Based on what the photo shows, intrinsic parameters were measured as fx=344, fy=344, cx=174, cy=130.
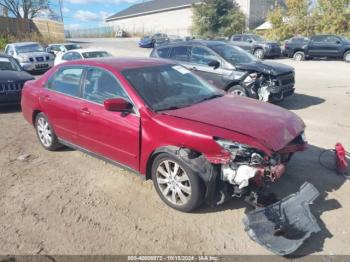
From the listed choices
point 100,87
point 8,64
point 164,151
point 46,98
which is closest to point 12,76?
point 8,64

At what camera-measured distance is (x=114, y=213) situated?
13.0 ft

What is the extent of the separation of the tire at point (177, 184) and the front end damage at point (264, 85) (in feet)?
16.8

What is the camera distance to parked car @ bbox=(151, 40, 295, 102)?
336 inches

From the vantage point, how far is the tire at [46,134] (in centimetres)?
569

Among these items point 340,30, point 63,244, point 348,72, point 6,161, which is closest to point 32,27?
point 340,30

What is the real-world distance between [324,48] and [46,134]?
20.2 metres

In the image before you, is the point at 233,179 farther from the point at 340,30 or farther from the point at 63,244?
the point at 340,30

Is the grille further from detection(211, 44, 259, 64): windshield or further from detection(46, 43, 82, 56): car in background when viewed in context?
detection(46, 43, 82, 56): car in background

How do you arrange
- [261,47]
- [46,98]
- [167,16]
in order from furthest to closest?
[167,16] → [261,47] → [46,98]

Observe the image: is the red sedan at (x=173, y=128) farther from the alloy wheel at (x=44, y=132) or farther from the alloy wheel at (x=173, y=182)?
the alloy wheel at (x=44, y=132)

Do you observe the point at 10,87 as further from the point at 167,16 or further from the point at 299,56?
the point at 167,16

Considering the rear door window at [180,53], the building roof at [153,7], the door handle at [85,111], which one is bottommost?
the door handle at [85,111]

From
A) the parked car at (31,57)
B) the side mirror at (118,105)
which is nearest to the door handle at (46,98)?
the side mirror at (118,105)

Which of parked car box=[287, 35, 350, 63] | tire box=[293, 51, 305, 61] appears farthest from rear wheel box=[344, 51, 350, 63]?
tire box=[293, 51, 305, 61]
